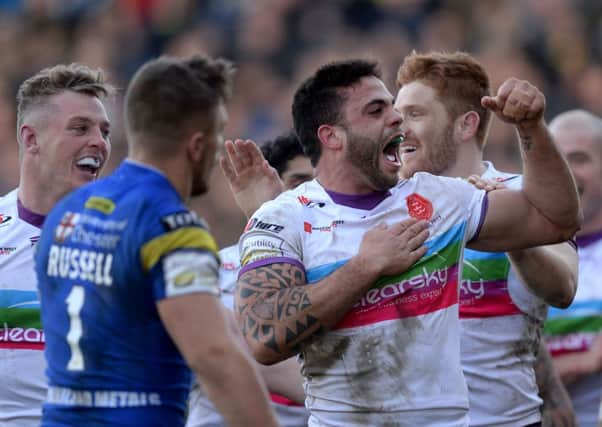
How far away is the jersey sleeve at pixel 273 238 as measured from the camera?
224 inches

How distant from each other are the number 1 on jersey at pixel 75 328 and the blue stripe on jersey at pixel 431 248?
1.41m

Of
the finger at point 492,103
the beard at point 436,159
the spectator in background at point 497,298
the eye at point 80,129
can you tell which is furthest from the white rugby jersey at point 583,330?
the eye at point 80,129

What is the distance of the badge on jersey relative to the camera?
14.2ft

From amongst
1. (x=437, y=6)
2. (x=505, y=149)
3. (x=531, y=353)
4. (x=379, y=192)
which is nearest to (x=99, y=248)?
(x=379, y=192)

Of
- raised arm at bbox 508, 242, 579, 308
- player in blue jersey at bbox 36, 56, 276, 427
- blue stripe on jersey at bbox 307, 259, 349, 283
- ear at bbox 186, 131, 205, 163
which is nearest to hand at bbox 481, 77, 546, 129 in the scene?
raised arm at bbox 508, 242, 579, 308

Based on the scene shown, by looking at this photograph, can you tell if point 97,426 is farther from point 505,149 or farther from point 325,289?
point 505,149

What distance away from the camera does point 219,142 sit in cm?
475

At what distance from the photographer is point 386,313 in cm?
557

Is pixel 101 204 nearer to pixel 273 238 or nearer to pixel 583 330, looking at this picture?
pixel 273 238

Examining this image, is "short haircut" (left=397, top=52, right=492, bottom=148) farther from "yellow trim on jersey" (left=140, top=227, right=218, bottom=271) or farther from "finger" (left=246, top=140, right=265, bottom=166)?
"yellow trim on jersey" (left=140, top=227, right=218, bottom=271)

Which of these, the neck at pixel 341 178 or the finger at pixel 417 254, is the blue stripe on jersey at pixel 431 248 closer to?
the finger at pixel 417 254

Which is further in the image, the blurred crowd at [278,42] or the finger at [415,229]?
the blurred crowd at [278,42]

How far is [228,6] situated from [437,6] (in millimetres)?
3251

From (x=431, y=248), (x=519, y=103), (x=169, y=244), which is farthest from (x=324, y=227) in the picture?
(x=169, y=244)
